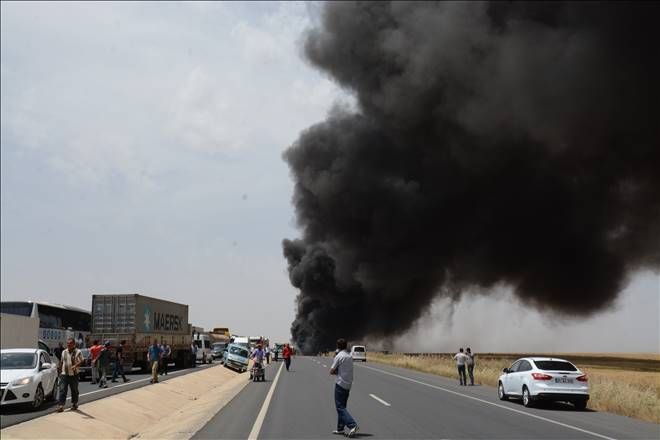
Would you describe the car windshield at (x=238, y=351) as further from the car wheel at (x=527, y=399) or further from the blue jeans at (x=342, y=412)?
the blue jeans at (x=342, y=412)

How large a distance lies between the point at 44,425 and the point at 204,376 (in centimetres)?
1744

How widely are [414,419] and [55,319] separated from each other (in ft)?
77.3

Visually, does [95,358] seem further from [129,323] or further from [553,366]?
[553,366]

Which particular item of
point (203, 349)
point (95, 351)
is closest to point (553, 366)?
point (95, 351)

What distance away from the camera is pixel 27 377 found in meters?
14.3

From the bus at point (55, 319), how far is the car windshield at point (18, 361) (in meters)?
10.2

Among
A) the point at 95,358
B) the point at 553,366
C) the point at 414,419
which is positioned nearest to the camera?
the point at 414,419

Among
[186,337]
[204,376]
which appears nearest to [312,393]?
[204,376]

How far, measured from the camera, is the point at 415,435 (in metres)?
10.3

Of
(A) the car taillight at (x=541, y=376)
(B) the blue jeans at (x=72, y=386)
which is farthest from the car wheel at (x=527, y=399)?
(B) the blue jeans at (x=72, y=386)

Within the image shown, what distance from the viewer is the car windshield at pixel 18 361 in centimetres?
1514

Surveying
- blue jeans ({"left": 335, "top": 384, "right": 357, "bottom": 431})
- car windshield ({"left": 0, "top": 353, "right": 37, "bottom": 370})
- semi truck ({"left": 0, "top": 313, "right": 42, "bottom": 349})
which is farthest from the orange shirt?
blue jeans ({"left": 335, "top": 384, "right": 357, "bottom": 431})

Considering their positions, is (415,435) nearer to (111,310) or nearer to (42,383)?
(42,383)

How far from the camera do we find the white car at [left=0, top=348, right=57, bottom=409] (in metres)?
13.9
